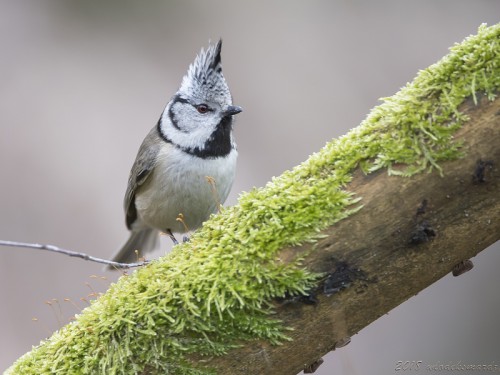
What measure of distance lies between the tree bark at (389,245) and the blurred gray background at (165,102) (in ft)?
8.56

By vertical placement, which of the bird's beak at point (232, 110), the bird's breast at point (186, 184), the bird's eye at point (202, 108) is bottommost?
the bird's breast at point (186, 184)

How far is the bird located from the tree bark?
1.65 meters

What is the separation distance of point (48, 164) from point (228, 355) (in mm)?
3842

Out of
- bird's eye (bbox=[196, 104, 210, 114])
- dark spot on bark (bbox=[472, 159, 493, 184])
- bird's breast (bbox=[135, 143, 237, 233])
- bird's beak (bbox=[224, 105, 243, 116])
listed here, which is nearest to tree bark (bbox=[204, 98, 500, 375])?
dark spot on bark (bbox=[472, 159, 493, 184])

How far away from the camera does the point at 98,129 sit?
5.70m

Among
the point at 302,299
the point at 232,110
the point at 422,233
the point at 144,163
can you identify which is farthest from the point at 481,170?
the point at 144,163

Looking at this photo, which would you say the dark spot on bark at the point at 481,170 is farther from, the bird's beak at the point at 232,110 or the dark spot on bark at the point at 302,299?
the bird's beak at the point at 232,110

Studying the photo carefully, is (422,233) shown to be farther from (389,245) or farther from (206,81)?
(206,81)

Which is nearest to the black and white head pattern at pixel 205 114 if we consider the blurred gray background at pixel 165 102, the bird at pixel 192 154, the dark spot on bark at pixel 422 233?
the bird at pixel 192 154

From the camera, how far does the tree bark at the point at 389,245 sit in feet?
6.35

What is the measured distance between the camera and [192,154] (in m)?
3.73

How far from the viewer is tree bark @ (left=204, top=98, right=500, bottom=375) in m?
1.94

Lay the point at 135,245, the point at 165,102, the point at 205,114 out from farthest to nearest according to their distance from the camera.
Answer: the point at 165,102 → the point at 135,245 → the point at 205,114

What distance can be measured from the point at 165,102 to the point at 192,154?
223 cm
